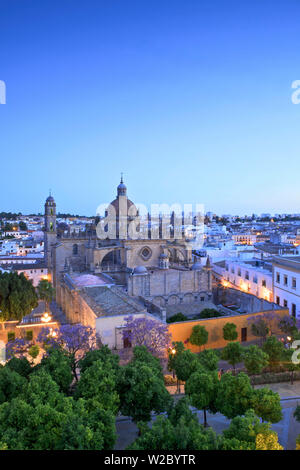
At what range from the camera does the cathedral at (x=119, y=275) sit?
2675cm

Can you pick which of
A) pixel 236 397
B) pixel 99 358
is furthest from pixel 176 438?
pixel 99 358

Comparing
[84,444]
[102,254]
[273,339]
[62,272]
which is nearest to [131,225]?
[102,254]

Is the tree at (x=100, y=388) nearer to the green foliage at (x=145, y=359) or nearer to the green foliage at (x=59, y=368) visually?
the green foliage at (x=59, y=368)

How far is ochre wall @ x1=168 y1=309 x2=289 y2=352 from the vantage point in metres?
26.1

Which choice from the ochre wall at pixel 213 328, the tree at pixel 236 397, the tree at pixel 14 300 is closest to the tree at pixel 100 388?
the tree at pixel 236 397

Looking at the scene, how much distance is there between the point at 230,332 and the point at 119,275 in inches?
675

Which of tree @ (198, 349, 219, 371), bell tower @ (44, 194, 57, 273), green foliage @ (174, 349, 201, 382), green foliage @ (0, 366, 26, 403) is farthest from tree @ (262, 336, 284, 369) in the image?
bell tower @ (44, 194, 57, 273)

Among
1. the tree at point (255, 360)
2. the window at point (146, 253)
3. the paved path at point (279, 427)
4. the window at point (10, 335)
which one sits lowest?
the paved path at point (279, 427)

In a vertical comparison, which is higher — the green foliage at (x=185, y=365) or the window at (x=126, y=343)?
the green foliage at (x=185, y=365)

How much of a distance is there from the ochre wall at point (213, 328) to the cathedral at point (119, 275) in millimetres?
2403

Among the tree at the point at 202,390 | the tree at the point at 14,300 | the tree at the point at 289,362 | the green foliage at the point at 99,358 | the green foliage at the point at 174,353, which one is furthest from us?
the tree at the point at 14,300

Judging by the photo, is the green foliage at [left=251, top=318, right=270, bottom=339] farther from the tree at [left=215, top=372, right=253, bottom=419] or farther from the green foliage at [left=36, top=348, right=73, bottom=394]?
the green foliage at [left=36, top=348, right=73, bottom=394]
